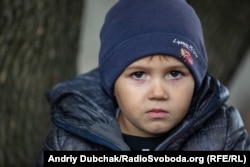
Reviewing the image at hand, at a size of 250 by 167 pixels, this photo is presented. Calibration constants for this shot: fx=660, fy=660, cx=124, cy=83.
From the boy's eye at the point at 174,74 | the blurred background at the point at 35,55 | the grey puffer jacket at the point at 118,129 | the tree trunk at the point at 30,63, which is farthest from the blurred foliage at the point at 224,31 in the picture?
the boy's eye at the point at 174,74

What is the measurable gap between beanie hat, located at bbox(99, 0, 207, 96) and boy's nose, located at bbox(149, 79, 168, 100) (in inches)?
5.5

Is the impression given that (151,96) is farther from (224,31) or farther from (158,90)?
(224,31)

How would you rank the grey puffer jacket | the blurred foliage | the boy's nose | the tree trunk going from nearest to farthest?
the boy's nose
the grey puffer jacket
the tree trunk
the blurred foliage

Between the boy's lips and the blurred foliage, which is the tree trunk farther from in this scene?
the boy's lips

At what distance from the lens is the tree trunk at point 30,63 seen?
4.24 metres

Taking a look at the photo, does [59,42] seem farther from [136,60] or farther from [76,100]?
[136,60]

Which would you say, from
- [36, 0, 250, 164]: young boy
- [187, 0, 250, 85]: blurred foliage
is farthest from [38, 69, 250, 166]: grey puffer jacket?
[187, 0, 250, 85]: blurred foliage

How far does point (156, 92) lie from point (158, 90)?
13mm

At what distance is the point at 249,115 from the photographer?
7.46 metres

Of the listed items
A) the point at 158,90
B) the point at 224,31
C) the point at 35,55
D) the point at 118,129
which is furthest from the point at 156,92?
the point at 224,31

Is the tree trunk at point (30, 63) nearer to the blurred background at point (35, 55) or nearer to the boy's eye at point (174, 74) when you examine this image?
the blurred background at point (35, 55)

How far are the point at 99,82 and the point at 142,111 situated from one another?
514 millimetres

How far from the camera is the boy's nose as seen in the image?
2.99 m

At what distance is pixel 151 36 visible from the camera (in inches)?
121
